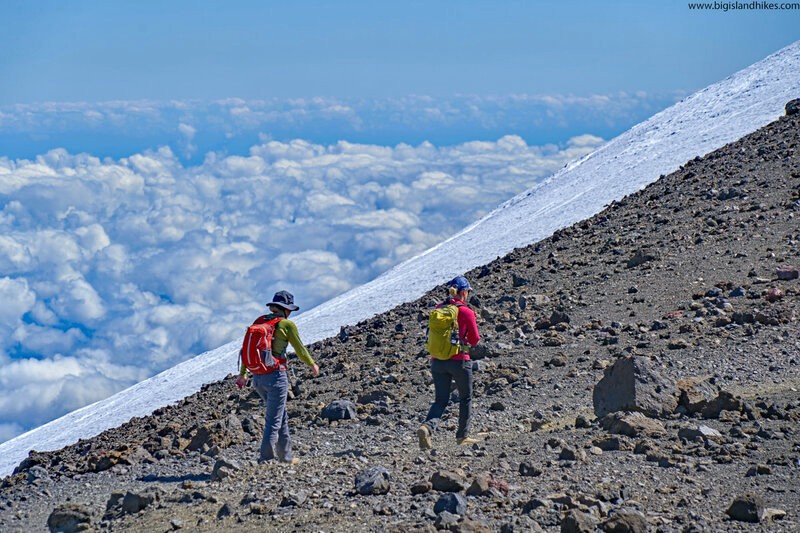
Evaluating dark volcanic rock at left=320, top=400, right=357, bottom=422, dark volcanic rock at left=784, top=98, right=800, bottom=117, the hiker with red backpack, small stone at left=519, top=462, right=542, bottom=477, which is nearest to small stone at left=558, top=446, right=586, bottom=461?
small stone at left=519, top=462, right=542, bottom=477

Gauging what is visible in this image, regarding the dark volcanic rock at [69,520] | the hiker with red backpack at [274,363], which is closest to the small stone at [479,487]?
the hiker with red backpack at [274,363]

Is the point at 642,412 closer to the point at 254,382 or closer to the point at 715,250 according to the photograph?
the point at 254,382

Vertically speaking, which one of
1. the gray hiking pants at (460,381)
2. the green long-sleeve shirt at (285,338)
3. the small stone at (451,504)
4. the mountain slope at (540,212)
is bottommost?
the small stone at (451,504)

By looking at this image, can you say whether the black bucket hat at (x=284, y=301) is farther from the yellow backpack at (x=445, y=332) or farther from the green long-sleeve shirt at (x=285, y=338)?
the yellow backpack at (x=445, y=332)

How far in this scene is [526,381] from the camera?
12.0m

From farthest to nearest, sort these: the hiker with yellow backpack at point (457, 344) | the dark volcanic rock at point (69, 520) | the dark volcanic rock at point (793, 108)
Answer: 1. the dark volcanic rock at point (793, 108)
2. the hiker with yellow backpack at point (457, 344)
3. the dark volcanic rock at point (69, 520)

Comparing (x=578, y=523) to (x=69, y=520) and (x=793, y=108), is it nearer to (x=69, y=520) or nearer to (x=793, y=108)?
(x=69, y=520)

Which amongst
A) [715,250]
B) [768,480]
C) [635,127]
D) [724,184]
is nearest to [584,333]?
[715,250]

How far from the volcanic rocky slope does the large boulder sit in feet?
0.06

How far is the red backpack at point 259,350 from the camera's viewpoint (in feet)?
31.4

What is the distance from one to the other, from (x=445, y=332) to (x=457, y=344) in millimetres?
184

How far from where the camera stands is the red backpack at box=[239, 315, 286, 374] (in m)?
9.58

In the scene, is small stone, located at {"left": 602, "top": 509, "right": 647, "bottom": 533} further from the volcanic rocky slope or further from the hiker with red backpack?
the hiker with red backpack

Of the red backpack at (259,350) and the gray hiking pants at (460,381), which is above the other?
the red backpack at (259,350)
